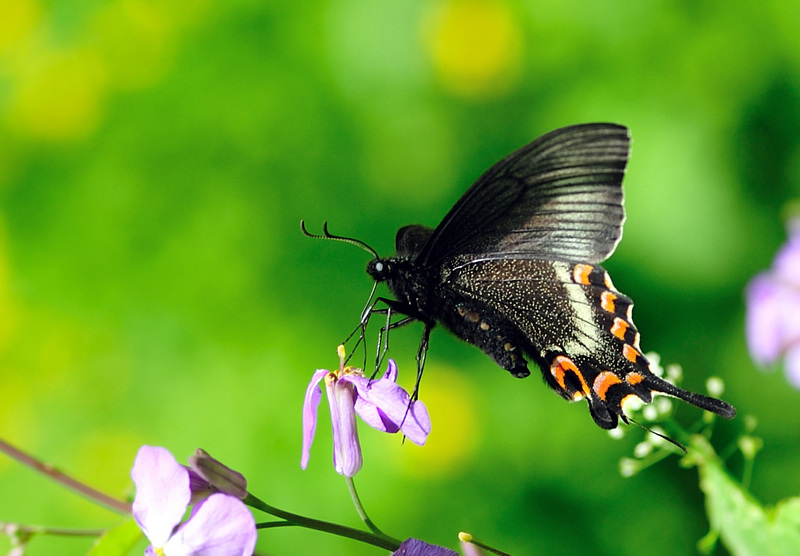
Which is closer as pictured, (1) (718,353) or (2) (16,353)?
(1) (718,353)

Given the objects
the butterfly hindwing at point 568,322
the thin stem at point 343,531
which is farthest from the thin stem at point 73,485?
the butterfly hindwing at point 568,322

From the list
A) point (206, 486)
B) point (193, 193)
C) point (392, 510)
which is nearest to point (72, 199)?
point (193, 193)

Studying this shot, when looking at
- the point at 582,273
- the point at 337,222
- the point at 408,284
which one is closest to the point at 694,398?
the point at 582,273

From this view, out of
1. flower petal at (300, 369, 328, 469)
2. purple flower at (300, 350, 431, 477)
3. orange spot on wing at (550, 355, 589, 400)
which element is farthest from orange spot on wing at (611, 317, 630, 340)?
flower petal at (300, 369, 328, 469)

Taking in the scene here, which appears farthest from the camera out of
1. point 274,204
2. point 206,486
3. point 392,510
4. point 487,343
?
point 274,204

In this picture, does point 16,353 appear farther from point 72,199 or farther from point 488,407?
point 488,407

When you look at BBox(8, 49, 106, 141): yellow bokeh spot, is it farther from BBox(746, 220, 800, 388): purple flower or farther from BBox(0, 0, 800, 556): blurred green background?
BBox(746, 220, 800, 388): purple flower
